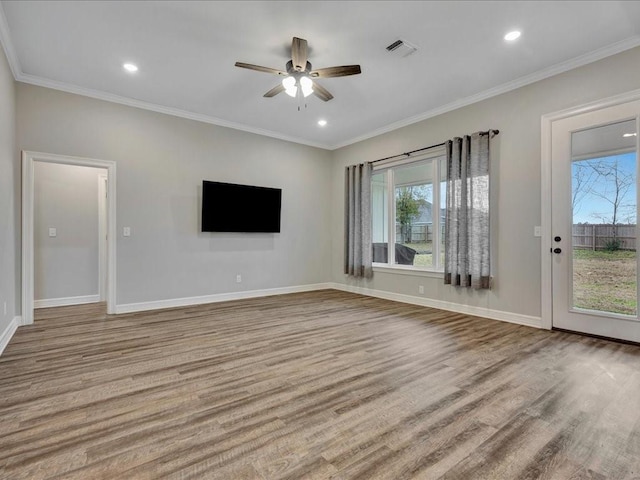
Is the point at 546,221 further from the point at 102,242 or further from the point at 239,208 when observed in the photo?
the point at 102,242

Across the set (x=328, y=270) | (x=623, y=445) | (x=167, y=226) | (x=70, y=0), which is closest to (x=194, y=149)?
(x=167, y=226)

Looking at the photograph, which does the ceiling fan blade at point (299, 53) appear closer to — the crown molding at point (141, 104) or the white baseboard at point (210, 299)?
the crown molding at point (141, 104)

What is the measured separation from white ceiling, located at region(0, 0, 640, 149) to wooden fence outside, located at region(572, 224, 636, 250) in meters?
1.67

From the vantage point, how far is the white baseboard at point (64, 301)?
499cm

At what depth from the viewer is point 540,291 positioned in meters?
3.82

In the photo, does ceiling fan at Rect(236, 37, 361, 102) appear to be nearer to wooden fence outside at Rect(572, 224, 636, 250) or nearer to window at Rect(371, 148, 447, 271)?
window at Rect(371, 148, 447, 271)

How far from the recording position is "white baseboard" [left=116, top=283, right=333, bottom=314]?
4660 millimetres

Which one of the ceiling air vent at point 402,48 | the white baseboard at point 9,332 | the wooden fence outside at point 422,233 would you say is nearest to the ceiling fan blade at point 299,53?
the ceiling air vent at point 402,48

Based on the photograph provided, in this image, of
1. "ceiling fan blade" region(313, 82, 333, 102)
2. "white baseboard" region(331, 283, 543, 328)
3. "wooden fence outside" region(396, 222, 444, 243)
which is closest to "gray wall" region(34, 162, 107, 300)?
"ceiling fan blade" region(313, 82, 333, 102)

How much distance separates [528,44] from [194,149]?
459 centimetres

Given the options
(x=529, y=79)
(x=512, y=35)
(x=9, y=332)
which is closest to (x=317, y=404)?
(x=9, y=332)

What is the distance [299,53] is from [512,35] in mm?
2043

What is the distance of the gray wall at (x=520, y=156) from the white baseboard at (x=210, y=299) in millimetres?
2756

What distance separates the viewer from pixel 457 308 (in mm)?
4652
